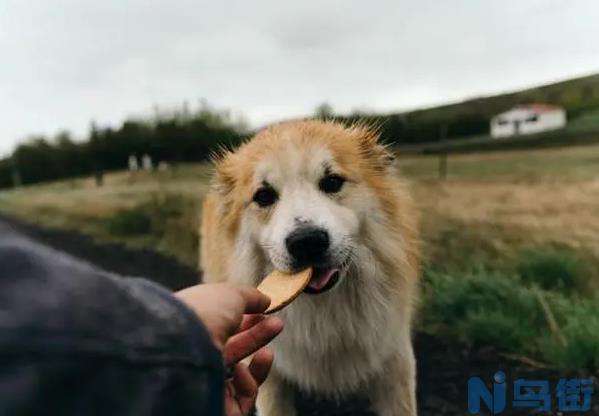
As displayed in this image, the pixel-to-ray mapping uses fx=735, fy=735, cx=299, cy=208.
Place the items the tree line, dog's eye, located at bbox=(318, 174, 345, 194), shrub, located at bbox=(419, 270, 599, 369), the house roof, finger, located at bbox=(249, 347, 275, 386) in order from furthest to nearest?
the tree line
the house roof
shrub, located at bbox=(419, 270, 599, 369)
dog's eye, located at bbox=(318, 174, 345, 194)
finger, located at bbox=(249, 347, 275, 386)

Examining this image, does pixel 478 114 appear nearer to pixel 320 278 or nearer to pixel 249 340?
pixel 320 278

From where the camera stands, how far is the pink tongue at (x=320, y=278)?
1.33 m

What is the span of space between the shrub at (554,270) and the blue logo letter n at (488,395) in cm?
26

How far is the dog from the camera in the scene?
1450 millimetres

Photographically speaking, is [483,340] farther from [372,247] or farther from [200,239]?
[200,239]

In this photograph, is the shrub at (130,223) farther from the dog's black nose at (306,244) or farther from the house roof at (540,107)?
the house roof at (540,107)

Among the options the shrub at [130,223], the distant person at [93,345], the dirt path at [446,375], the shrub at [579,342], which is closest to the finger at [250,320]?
the distant person at [93,345]

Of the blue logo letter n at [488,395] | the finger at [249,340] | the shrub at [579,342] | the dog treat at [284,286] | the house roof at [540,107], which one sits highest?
the house roof at [540,107]

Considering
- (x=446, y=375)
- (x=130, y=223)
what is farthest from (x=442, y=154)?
(x=130, y=223)

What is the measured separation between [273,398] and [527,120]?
3.27 feet

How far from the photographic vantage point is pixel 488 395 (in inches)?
66.4

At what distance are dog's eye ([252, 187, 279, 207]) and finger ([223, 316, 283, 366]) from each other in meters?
0.71

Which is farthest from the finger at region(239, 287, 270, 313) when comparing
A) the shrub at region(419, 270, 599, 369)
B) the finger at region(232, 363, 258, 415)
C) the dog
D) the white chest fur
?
the shrub at region(419, 270, 599, 369)

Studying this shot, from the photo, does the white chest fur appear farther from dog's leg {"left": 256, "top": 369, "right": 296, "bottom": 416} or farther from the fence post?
the fence post
